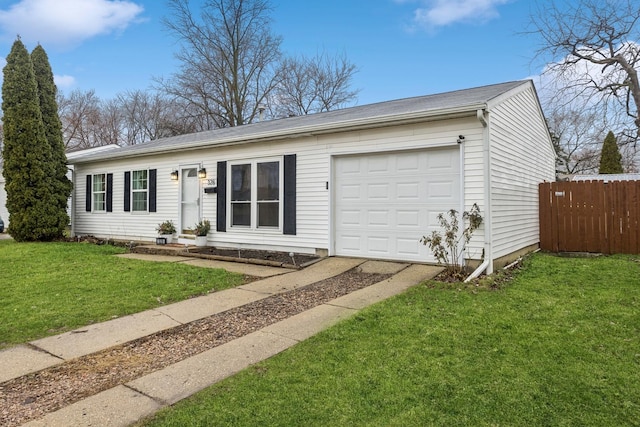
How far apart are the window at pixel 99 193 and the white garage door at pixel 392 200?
870 cm

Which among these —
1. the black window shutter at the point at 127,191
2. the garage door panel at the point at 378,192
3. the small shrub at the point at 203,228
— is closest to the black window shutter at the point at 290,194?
the garage door panel at the point at 378,192

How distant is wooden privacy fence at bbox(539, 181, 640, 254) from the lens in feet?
27.8

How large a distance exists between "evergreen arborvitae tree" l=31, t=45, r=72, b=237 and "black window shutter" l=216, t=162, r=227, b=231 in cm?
642

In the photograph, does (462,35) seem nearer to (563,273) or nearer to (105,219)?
(563,273)

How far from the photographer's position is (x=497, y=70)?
52.4 feet

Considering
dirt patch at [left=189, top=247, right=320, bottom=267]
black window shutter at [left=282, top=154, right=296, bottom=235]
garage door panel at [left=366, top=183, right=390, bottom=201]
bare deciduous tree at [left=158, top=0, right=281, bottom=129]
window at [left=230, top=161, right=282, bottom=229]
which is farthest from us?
bare deciduous tree at [left=158, top=0, right=281, bottom=129]

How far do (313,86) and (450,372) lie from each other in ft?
78.6

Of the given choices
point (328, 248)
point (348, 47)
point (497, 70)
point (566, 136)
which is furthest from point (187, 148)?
point (566, 136)

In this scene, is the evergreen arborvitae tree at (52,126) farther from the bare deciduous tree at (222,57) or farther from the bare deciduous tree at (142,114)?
the bare deciduous tree at (142,114)

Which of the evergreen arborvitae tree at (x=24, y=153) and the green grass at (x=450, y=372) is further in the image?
the evergreen arborvitae tree at (x=24, y=153)

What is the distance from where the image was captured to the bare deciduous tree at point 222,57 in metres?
24.0

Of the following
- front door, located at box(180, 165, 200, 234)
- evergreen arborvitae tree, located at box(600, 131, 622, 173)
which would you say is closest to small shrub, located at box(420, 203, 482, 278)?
front door, located at box(180, 165, 200, 234)

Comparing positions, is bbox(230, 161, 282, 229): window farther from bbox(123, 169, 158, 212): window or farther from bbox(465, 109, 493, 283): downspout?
bbox(465, 109, 493, 283): downspout

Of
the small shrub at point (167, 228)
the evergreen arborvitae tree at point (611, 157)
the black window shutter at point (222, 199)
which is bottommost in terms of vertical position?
the small shrub at point (167, 228)
